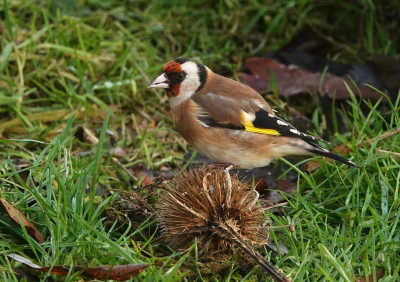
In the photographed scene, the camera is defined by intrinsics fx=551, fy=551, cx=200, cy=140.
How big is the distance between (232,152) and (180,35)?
262cm

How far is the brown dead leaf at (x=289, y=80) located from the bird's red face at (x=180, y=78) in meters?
1.32

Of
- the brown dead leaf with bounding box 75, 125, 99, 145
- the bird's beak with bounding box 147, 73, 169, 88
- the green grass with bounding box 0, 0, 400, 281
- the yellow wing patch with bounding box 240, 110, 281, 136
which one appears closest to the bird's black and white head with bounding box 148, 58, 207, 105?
the bird's beak with bounding box 147, 73, 169, 88

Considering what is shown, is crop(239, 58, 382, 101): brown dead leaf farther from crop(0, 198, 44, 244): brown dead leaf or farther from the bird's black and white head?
crop(0, 198, 44, 244): brown dead leaf

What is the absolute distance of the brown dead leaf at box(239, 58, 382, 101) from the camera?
4855 mm

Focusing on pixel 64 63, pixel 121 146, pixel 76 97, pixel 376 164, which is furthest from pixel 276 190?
pixel 64 63

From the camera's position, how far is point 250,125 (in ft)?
11.8

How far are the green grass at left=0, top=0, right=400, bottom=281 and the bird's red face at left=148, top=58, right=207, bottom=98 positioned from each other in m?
0.68

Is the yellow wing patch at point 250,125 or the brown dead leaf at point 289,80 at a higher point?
the yellow wing patch at point 250,125

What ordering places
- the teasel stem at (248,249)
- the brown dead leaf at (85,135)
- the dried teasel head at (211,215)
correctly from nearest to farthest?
1. the teasel stem at (248,249)
2. the dried teasel head at (211,215)
3. the brown dead leaf at (85,135)

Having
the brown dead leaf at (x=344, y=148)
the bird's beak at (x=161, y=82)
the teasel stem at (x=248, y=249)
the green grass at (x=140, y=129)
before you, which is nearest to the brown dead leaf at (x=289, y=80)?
the green grass at (x=140, y=129)

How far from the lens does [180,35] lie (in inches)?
232

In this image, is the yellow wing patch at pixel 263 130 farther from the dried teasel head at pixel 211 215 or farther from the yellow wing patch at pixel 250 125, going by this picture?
the dried teasel head at pixel 211 215

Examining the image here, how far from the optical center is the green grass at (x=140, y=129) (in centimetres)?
284

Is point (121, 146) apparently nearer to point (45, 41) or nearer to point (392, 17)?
point (45, 41)
